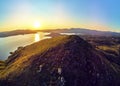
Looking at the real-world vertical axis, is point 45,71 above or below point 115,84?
above

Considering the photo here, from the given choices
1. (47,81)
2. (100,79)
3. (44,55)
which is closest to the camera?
(47,81)

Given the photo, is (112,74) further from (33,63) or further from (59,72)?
(33,63)

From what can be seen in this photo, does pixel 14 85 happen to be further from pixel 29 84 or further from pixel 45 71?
pixel 45 71

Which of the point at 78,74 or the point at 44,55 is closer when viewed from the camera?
the point at 78,74

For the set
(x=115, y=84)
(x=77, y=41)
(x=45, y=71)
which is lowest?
(x=115, y=84)

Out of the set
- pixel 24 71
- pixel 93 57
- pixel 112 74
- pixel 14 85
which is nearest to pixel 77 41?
pixel 93 57

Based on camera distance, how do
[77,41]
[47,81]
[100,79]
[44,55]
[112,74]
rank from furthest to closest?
1. [77,41]
2. [44,55]
3. [112,74]
4. [100,79]
5. [47,81]

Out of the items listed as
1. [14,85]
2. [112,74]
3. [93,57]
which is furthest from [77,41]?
[14,85]
